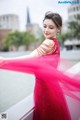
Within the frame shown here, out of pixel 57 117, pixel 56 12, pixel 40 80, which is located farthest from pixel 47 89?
pixel 56 12

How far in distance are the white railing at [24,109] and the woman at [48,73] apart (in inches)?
1.4

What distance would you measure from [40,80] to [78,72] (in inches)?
8.6

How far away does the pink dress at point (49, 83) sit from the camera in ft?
4.61

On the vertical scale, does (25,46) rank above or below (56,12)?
below

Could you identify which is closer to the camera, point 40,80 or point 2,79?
point 40,80

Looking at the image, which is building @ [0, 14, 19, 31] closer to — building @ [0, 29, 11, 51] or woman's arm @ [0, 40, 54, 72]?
building @ [0, 29, 11, 51]

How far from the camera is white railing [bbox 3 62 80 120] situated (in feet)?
5.01

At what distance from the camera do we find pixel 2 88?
154 centimetres

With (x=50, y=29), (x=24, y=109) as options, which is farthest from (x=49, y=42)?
(x=24, y=109)

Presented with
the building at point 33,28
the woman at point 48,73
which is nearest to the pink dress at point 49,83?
the woman at point 48,73

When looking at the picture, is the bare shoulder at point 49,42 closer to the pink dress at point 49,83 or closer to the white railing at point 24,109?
the pink dress at point 49,83

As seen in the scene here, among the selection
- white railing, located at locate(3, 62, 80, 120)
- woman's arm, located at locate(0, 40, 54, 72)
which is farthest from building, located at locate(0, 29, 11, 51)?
white railing, located at locate(3, 62, 80, 120)

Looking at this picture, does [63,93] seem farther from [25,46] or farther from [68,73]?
[25,46]

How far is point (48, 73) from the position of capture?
4.64 feet
